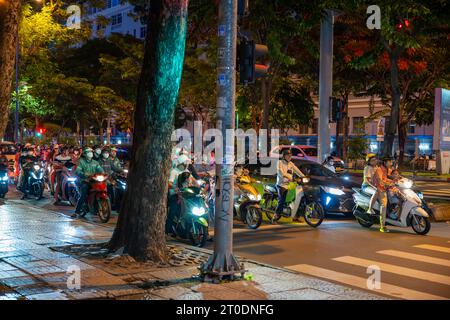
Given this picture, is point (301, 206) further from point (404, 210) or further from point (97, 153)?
point (97, 153)

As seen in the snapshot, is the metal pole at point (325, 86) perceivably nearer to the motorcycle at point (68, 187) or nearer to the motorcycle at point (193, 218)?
the motorcycle at point (68, 187)

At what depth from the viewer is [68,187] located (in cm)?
1628

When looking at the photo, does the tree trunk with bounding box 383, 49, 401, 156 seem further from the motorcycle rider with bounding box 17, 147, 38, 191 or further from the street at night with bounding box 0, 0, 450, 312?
the motorcycle rider with bounding box 17, 147, 38, 191

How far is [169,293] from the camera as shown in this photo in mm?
6828

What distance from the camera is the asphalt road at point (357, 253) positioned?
801 cm

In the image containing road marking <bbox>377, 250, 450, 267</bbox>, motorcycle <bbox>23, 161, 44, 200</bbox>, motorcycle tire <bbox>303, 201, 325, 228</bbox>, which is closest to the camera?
road marking <bbox>377, 250, 450, 267</bbox>

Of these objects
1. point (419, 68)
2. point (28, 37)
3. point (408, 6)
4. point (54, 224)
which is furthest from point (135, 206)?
point (419, 68)

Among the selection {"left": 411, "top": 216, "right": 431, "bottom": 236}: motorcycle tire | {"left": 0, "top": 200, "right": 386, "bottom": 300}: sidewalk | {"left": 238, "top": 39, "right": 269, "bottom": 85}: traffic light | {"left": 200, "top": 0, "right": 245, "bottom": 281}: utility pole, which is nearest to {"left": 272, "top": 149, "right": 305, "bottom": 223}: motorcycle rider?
{"left": 411, "top": 216, "right": 431, "bottom": 236}: motorcycle tire

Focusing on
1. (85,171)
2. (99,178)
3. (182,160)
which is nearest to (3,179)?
(85,171)

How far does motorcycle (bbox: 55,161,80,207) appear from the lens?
16.1 meters

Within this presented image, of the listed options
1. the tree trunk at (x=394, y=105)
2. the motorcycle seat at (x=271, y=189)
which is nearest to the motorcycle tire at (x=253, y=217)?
the motorcycle seat at (x=271, y=189)

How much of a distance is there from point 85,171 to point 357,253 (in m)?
6.90

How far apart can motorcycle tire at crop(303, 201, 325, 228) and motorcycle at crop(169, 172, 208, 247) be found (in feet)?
10.7
